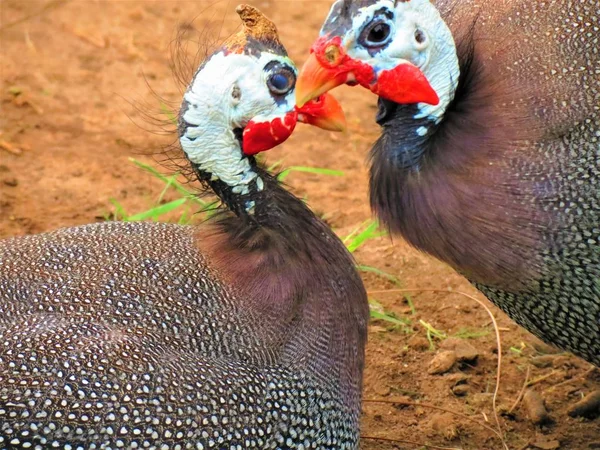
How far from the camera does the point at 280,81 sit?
8.93ft

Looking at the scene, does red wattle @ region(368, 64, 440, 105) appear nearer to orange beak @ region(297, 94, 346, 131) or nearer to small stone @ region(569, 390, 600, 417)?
orange beak @ region(297, 94, 346, 131)

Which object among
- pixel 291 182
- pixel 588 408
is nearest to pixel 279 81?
pixel 588 408

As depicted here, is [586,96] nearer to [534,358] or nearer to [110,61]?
[534,358]

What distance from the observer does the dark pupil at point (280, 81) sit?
2.71m

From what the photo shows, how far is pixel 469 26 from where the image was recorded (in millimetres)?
2973

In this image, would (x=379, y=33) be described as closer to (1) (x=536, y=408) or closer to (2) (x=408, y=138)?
(2) (x=408, y=138)

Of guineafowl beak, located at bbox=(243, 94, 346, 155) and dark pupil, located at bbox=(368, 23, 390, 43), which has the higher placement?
dark pupil, located at bbox=(368, 23, 390, 43)

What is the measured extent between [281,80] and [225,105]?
0.18m

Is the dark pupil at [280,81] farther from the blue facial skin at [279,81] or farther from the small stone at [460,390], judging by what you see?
the small stone at [460,390]

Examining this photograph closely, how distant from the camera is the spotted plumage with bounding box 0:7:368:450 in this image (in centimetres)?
240

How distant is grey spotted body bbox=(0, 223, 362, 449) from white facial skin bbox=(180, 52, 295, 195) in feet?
1.14

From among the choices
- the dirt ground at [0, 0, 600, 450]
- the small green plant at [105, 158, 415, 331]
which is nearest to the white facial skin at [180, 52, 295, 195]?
the dirt ground at [0, 0, 600, 450]

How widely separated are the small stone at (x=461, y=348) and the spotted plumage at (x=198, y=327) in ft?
3.00

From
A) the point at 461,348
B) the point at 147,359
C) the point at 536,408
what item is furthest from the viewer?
the point at 461,348
